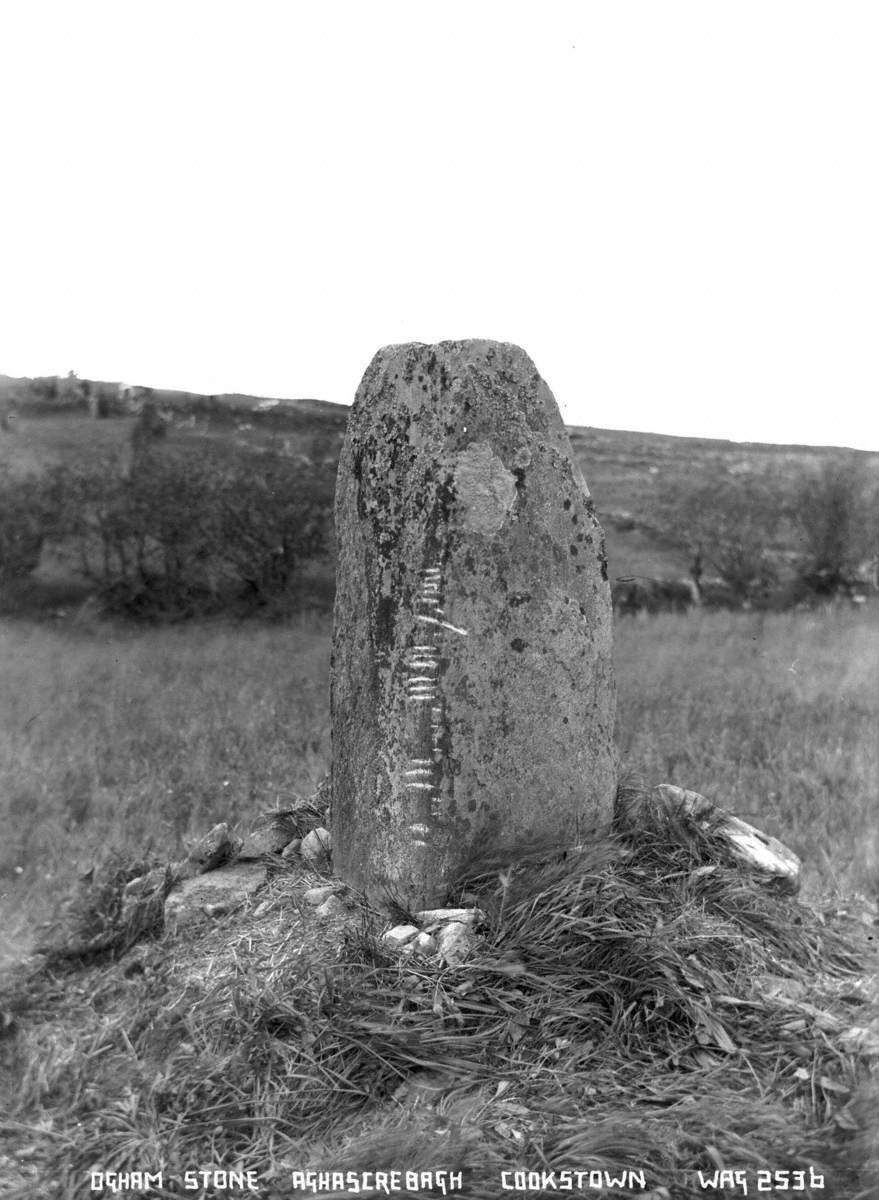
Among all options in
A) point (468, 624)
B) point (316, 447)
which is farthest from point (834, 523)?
point (468, 624)

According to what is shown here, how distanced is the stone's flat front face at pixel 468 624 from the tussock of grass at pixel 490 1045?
0.26 meters

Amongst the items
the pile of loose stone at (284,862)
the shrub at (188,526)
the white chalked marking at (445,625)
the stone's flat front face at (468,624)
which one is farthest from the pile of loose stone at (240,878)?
the shrub at (188,526)

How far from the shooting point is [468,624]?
14.9 ft

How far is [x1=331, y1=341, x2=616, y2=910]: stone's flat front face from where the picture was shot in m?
4.56

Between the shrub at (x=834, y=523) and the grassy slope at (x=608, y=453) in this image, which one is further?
the shrub at (x=834, y=523)

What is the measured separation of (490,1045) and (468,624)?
1545 mm

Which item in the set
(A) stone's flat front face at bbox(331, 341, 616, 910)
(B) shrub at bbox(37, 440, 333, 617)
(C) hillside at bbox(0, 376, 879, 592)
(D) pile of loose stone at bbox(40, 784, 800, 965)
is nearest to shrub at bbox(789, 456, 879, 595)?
(C) hillside at bbox(0, 376, 879, 592)

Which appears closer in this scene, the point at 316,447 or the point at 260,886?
the point at 260,886

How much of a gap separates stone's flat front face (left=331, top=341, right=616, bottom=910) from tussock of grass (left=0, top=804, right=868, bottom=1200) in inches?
10.1

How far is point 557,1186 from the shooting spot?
3482 mm

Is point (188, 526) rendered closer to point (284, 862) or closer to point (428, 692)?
point (284, 862)

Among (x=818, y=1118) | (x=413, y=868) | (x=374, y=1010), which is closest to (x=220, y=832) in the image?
(x=413, y=868)

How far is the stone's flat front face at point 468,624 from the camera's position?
456 centimetres

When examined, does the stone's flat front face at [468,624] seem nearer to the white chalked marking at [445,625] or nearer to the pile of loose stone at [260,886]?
the white chalked marking at [445,625]
